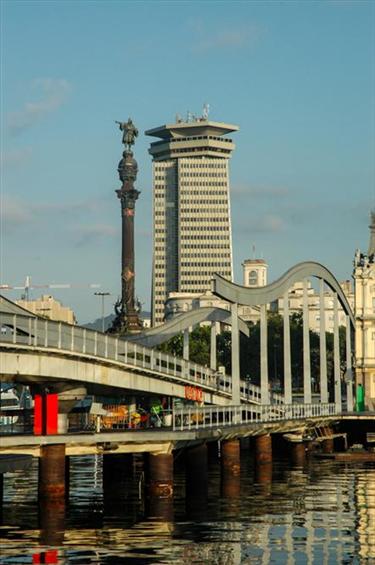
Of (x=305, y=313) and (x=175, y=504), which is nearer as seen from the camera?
(x=175, y=504)

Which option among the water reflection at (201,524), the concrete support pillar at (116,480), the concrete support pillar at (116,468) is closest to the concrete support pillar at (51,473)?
the water reflection at (201,524)

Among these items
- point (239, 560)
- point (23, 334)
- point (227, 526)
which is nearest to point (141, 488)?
point (23, 334)

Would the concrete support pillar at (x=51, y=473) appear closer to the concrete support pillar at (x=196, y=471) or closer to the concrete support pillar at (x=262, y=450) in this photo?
the concrete support pillar at (x=196, y=471)

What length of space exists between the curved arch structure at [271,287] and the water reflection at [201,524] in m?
11.8

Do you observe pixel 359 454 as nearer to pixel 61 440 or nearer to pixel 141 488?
pixel 141 488

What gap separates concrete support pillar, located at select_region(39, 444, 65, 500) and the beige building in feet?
376

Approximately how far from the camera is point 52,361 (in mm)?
70438

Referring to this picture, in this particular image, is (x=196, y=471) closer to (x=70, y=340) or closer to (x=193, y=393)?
(x=70, y=340)

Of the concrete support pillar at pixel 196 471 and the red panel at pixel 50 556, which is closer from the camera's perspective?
the red panel at pixel 50 556

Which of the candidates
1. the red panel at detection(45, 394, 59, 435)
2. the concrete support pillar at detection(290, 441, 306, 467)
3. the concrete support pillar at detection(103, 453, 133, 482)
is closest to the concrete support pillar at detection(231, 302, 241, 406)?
the concrete support pillar at detection(103, 453, 133, 482)

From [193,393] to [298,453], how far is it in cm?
1517

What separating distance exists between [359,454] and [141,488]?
33159mm

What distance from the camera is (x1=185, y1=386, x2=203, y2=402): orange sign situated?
9525 cm

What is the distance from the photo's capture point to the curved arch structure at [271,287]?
3506 inches
